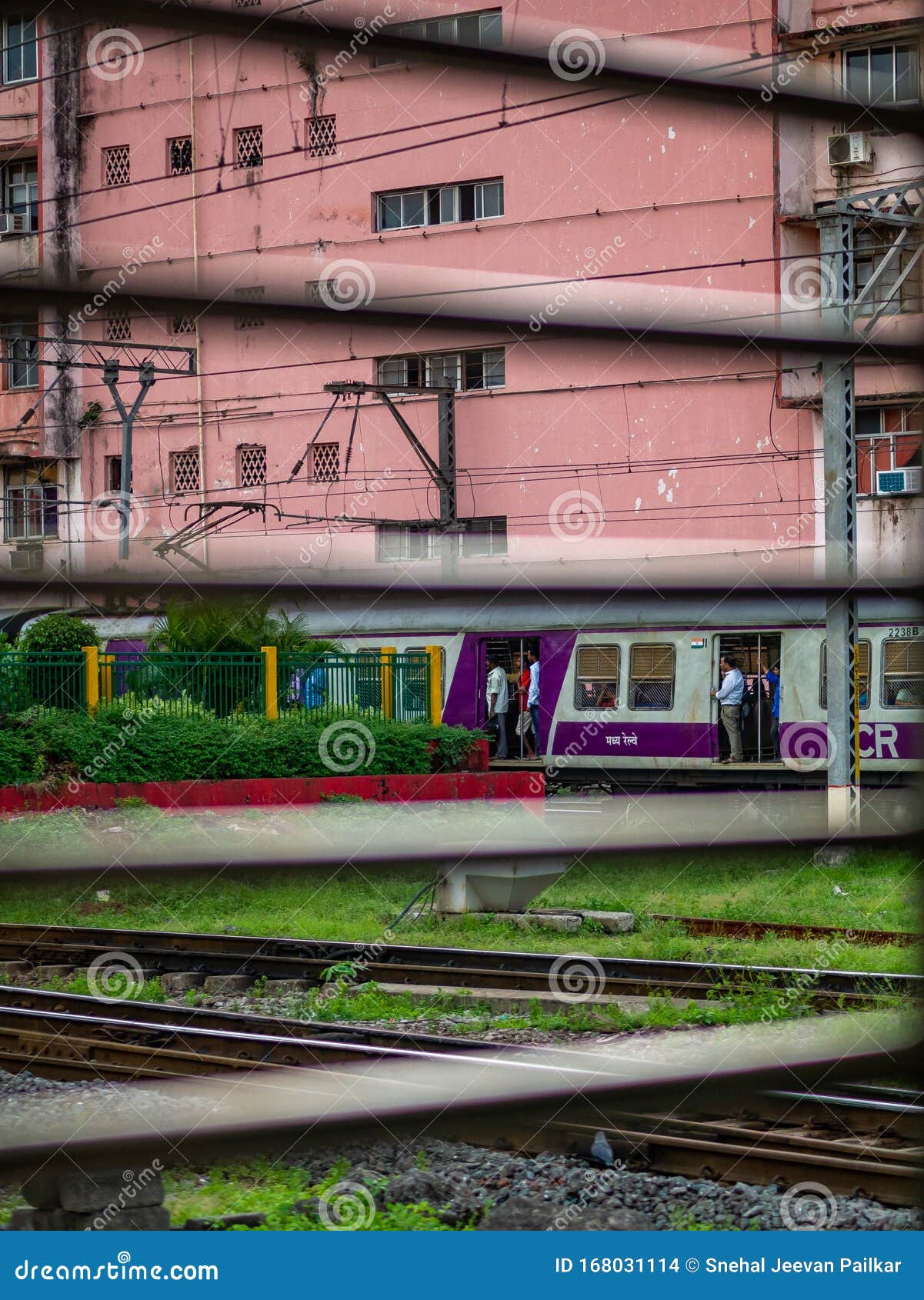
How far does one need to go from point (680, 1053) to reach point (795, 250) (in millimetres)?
14968

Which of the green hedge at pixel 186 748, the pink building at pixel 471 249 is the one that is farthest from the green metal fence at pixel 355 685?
the pink building at pixel 471 249

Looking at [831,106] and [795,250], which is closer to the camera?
[831,106]

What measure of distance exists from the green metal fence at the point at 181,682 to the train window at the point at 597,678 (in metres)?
5.43

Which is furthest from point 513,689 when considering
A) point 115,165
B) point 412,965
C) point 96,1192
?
point 96,1192

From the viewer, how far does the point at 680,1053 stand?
5.35 metres

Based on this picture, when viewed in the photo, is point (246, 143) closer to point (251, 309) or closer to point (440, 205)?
point (440, 205)

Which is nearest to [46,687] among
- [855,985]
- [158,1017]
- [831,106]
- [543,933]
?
[543,933]

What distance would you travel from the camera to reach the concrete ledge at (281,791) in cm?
1091

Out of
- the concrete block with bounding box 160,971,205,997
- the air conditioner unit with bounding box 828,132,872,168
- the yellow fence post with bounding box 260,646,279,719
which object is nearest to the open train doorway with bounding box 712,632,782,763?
the yellow fence post with bounding box 260,646,279,719

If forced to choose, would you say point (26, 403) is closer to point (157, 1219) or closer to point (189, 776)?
point (189, 776)

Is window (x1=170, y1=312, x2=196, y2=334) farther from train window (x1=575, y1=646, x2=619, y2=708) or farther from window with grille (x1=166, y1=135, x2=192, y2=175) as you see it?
window with grille (x1=166, y1=135, x2=192, y2=175)

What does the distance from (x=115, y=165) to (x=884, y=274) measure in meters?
18.4

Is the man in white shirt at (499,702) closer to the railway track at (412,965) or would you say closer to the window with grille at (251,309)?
the railway track at (412,965)

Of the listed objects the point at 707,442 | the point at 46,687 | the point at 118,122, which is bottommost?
the point at 46,687
